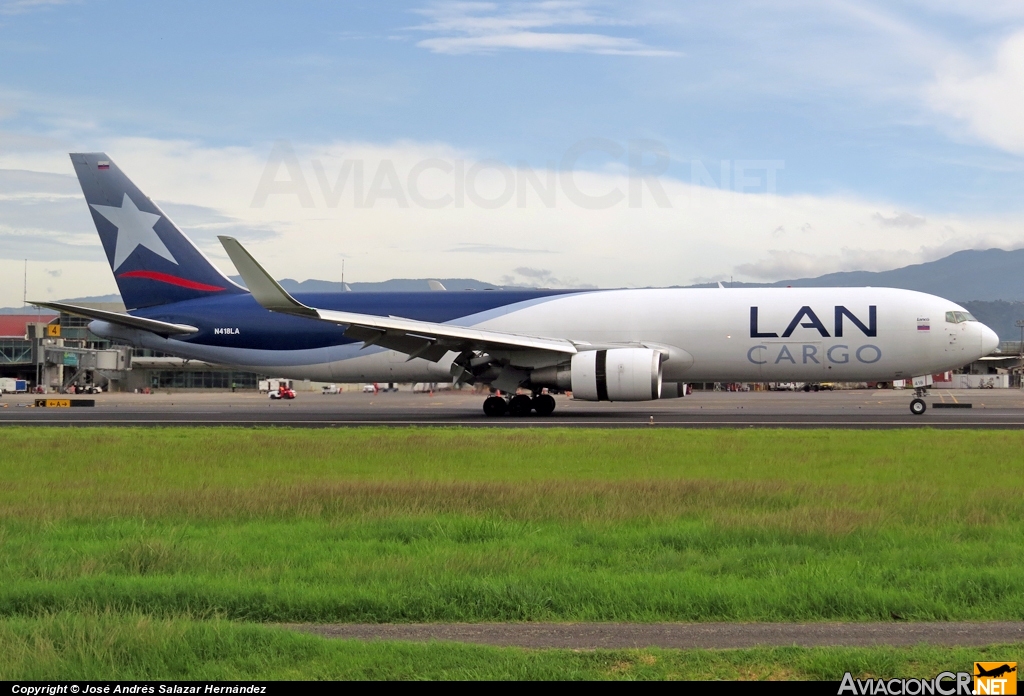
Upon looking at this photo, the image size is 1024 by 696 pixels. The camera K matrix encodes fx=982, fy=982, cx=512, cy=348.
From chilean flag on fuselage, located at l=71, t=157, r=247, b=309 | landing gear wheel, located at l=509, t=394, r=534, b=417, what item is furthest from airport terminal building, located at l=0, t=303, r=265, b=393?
landing gear wheel, located at l=509, t=394, r=534, b=417

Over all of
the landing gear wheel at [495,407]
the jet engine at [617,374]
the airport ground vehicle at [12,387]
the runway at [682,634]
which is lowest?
the airport ground vehicle at [12,387]

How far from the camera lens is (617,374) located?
2956cm

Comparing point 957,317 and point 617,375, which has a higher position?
point 957,317

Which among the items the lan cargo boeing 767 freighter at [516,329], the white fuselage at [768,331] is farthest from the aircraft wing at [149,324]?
the white fuselage at [768,331]

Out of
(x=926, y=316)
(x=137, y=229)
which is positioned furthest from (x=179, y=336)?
(x=926, y=316)

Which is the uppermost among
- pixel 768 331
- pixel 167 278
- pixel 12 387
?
pixel 167 278

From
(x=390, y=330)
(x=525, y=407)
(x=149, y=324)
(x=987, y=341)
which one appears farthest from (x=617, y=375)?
(x=149, y=324)

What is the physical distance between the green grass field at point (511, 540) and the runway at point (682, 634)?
26 centimetres

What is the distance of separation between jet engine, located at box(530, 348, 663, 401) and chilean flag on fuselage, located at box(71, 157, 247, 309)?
14011 millimetres

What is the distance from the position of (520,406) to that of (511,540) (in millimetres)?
22877

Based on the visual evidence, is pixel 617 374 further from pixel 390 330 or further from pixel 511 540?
pixel 511 540

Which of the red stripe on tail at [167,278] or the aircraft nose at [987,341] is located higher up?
the red stripe on tail at [167,278]

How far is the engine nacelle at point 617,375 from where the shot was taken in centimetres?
2945

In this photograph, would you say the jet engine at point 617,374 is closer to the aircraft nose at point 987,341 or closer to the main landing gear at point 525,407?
the main landing gear at point 525,407
